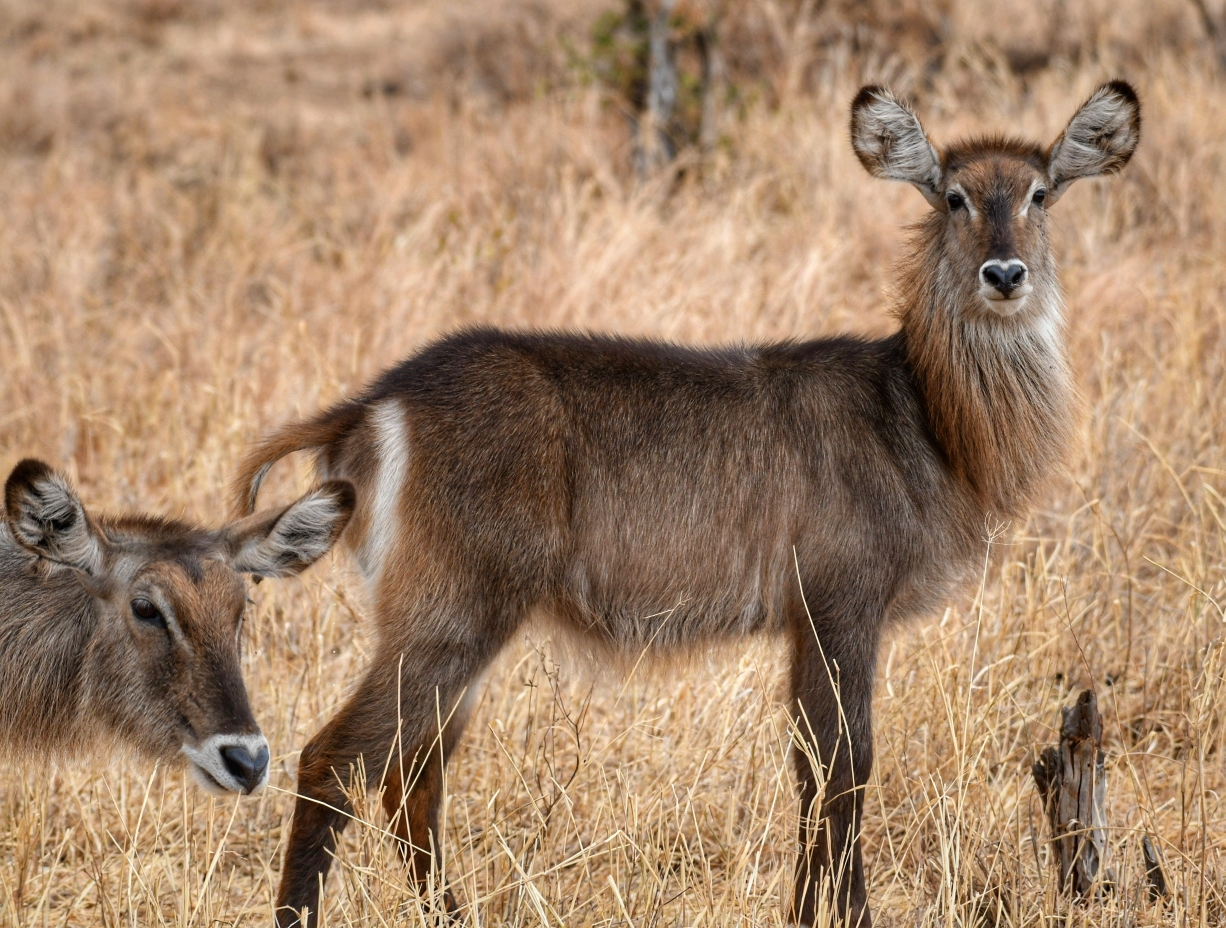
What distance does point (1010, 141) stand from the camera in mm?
4086

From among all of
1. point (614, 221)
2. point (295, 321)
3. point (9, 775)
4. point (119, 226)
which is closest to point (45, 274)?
point (119, 226)

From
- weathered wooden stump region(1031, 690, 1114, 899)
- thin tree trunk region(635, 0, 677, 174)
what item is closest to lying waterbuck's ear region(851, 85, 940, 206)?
weathered wooden stump region(1031, 690, 1114, 899)

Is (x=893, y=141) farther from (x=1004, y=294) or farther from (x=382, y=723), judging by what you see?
(x=382, y=723)

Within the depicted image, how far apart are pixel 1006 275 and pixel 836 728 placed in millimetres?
1240

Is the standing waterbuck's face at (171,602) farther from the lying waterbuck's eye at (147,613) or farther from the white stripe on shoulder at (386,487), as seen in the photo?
the white stripe on shoulder at (386,487)

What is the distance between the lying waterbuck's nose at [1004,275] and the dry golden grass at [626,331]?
76 centimetres

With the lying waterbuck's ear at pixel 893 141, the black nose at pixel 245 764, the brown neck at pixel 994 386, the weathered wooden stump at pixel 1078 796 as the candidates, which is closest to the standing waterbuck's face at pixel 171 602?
the black nose at pixel 245 764

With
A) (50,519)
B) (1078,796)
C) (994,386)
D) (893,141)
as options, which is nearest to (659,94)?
(893,141)

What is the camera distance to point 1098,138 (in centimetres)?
400

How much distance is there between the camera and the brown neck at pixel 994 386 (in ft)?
12.3

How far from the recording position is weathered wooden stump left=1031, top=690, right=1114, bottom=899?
10.6ft

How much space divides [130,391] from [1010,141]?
3.85 m

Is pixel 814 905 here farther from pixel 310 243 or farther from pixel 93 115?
pixel 93 115

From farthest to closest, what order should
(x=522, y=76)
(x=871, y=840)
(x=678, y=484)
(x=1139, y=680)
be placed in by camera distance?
1. (x=522, y=76)
2. (x=1139, y=680)
3. (x=871, y=840)
4. (x=678, y=484)
